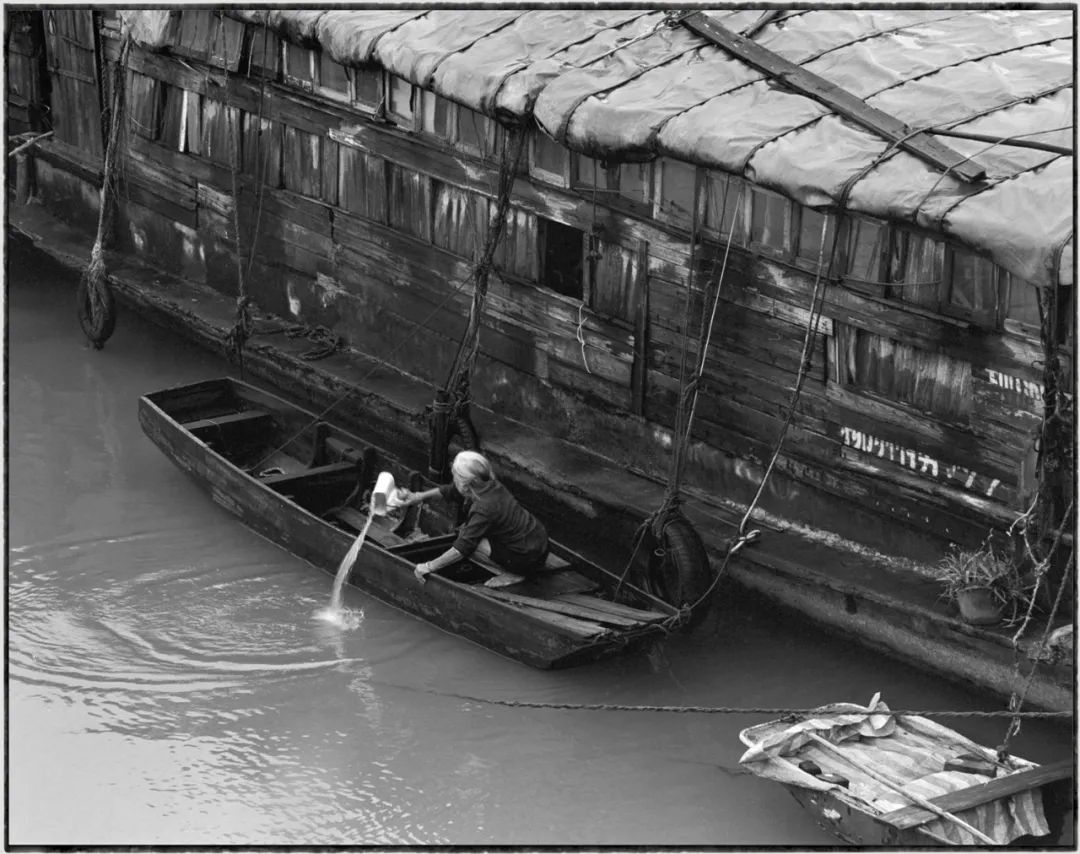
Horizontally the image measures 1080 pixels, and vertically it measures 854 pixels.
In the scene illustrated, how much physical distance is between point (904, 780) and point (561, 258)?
5.91 meters

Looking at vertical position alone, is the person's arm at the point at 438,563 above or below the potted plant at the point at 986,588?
below

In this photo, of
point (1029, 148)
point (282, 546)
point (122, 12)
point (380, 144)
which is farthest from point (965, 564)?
point (122, 12)

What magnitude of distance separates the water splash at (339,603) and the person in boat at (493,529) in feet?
2.48

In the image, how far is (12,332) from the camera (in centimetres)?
1772

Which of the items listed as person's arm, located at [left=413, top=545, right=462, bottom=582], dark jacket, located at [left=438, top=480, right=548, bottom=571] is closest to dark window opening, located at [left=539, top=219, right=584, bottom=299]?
dark jacket, located at [left=438, top=480, right=548, bottom=571]

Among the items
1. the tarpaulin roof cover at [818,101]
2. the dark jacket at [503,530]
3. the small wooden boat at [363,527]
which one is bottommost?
the small wooden boat at [363,527]

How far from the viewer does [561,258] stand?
44.7 ft

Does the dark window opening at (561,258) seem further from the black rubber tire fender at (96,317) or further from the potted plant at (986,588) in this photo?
the black rubber tire fender at (96,317)

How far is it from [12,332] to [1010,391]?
38.5ft

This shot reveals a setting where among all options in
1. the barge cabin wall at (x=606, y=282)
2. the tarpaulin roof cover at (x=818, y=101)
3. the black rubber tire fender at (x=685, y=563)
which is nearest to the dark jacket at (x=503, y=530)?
the black rubber tire fender at (x=685, y=563)

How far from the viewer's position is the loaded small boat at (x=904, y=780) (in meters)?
8.80

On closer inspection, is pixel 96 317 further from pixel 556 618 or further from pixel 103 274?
pixel 556 618

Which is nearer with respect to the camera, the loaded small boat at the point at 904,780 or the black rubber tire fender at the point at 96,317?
the loaded small boat at the point at 904,780

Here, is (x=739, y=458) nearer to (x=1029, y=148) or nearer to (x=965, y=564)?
(x=965, y=564)
